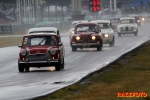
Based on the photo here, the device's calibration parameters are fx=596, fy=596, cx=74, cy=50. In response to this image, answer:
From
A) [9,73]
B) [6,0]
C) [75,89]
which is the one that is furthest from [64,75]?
[6,0]

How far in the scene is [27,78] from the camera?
1931 centimetres

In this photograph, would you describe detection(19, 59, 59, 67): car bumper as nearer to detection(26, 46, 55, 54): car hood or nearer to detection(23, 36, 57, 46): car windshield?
detection(26, 46, 55, 54): car hood

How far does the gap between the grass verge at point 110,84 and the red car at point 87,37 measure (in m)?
11.6

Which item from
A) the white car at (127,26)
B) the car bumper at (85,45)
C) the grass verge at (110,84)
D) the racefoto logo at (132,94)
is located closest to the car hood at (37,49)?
the grass verge at (110,84)

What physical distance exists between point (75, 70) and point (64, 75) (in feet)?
6.53

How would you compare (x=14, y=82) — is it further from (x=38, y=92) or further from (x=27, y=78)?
(x=38, y=92)

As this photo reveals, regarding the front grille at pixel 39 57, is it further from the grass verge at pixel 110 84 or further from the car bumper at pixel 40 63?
the grass verge at pixel 110 84

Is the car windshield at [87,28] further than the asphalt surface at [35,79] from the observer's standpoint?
Yes

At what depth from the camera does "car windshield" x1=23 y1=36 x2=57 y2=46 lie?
22.6 meters

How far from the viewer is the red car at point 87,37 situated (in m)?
34.4

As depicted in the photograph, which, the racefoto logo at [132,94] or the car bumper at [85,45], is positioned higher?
the racefoto logo at [132,94]

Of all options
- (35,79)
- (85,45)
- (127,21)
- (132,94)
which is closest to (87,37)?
(85,45)

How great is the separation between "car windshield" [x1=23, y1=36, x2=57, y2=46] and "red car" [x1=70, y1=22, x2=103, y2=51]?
11.8m

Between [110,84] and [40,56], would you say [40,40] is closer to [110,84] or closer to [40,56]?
[40,56]
